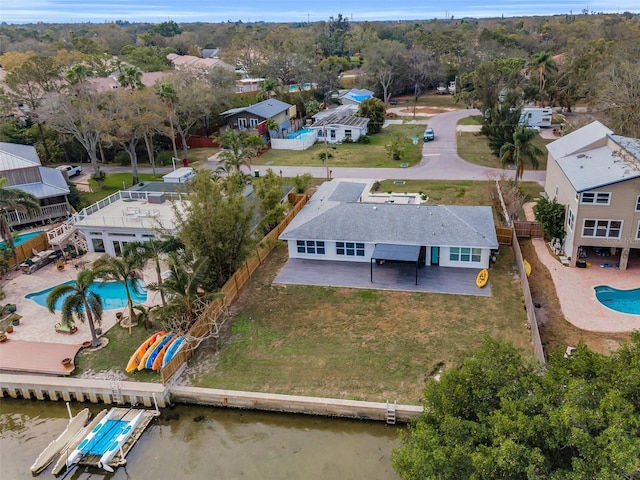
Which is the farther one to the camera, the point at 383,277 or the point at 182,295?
the point at 383,277

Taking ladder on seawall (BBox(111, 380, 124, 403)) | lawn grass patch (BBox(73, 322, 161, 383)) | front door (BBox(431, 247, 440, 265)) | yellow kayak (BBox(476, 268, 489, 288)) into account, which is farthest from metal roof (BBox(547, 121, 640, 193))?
ladder on seawall (BBox(111, 380, 124, 403))

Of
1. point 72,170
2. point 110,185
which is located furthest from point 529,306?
point 72,170

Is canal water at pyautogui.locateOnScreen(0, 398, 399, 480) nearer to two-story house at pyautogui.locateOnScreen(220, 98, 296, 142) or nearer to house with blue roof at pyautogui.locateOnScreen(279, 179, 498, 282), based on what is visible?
house with blue roof at pyautogui.locateOnScreen(279, 179, 498, 282)

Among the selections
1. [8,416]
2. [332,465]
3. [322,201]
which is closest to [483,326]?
[332,465]

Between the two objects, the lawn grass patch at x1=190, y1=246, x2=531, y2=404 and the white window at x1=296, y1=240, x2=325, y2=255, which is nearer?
the lawn grass patch at x1=190, y1=246, x2=531, y2=404

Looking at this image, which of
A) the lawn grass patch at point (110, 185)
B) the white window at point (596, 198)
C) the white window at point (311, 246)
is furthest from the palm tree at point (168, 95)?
the white window at point (596, 198)

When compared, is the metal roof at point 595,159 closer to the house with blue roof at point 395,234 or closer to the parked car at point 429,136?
the house with blue roof at point 395,234

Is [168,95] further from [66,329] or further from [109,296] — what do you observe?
[66,329]
